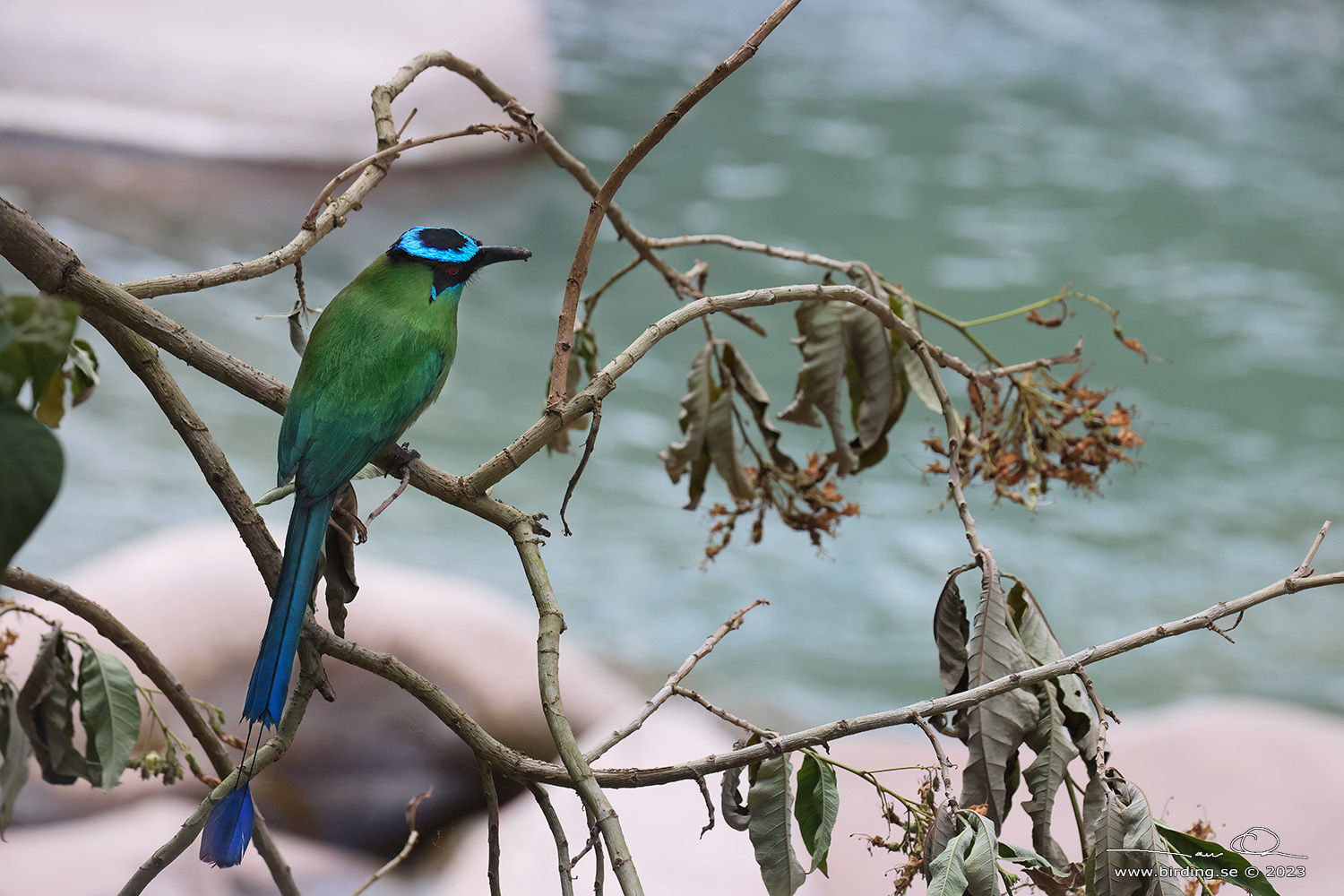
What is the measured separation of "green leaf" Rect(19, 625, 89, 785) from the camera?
0.88 metres

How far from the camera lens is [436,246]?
84 cm

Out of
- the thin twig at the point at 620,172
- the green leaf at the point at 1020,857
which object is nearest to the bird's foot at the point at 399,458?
the thin twig at the point at 620,172

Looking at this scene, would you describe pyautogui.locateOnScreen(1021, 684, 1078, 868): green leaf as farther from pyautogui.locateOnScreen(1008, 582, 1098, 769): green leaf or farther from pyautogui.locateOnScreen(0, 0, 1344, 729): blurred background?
pyautogui.locateOnScreen(0, 0, 1344, 729): blurred background

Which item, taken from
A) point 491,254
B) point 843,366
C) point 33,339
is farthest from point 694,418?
point 33,339

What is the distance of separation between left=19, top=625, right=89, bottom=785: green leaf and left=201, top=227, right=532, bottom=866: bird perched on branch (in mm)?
297

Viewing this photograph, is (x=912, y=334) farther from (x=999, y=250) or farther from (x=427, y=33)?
(x=427, y=33)

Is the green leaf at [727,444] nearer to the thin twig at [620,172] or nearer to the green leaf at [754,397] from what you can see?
the green leaf at [754,397]

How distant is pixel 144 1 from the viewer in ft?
14.8

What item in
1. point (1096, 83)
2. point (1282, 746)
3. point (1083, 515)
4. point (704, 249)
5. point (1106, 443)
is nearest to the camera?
point (1106, 443)

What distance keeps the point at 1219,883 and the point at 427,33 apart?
16.1 feet

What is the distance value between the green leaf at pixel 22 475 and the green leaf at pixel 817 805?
0.44 m

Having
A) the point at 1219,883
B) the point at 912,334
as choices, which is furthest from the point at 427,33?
the point at 1219,883

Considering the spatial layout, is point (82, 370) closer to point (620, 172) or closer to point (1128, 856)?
point (620, 172)

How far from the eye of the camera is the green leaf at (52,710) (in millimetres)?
877
